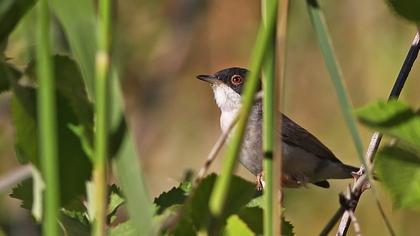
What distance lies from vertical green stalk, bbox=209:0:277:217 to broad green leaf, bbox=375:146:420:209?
0.65 ft

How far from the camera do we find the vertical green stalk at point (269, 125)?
1.54 m

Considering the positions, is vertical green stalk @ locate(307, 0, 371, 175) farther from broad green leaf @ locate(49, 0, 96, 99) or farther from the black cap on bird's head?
the black cap on bird's head

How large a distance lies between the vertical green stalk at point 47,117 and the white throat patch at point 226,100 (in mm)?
3496

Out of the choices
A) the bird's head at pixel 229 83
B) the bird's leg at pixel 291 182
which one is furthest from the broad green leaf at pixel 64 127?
the bird's head at pixel 229 83

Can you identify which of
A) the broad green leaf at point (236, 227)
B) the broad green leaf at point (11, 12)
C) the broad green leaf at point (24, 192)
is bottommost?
the broad green leaf at point (236, 227)

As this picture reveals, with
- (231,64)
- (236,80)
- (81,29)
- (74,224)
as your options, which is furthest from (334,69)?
(231,64)

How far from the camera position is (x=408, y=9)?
1.53 m

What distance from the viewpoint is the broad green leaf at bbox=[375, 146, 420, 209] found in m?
1.49

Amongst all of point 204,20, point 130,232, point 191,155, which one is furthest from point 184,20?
point 130,232

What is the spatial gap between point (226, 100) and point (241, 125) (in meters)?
3.78

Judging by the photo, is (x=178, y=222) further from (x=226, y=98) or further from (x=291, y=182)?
(x=226, y=98)

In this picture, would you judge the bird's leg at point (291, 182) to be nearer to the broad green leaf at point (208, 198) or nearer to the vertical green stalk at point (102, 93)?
the broad green leaf at point (208, 198)

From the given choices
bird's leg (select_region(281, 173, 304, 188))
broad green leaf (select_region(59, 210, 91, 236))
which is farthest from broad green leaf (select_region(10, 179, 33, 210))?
bird's leg (select_region(281, 173, 304, 188))

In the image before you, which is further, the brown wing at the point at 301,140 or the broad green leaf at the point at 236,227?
the brown wing at the point at 301,140
